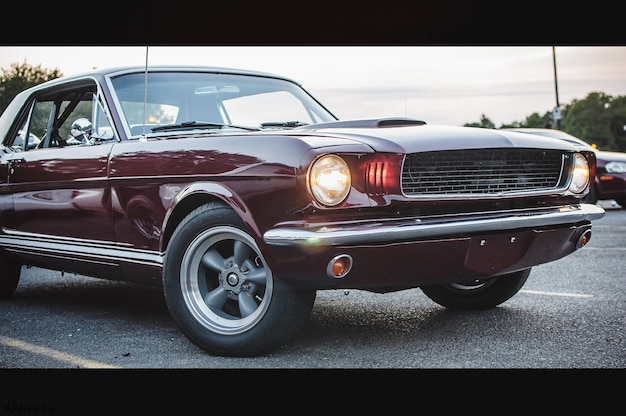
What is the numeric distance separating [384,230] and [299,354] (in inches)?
32.5

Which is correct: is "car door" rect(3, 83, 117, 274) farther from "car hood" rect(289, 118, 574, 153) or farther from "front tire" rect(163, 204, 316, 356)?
"car hood" rect(289, 118, 574, 153)

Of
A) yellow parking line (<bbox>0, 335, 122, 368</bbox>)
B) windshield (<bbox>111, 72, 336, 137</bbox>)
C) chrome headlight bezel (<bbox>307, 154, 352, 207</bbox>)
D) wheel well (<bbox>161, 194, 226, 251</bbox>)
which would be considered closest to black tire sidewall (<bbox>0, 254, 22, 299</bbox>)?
yellow parking line (<bbox>0, 335, 122, 368</bbox>)

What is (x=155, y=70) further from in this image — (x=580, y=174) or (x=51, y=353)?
(x=580, y=174)

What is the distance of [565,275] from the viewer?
631cm

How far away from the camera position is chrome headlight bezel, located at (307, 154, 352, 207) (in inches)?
136

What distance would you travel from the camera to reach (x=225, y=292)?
3.89 meters

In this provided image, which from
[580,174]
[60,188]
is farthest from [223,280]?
[580,174]

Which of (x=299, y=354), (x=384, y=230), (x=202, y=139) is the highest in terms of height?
(x=202, y=139)

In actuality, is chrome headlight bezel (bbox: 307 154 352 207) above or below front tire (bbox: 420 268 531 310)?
above

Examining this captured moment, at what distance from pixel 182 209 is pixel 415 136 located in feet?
4.06
